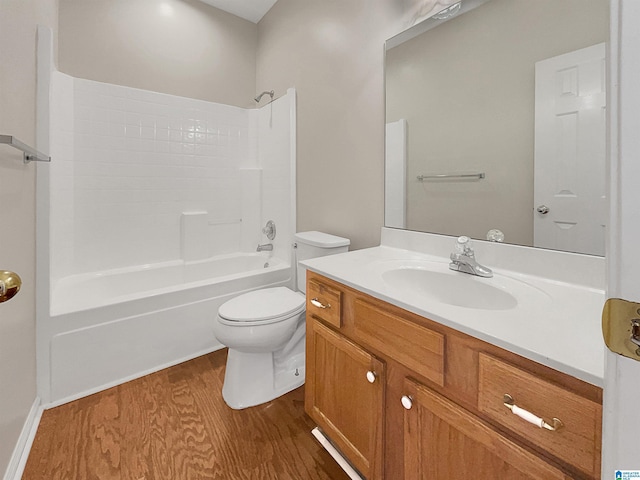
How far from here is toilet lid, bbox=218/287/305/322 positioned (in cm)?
153

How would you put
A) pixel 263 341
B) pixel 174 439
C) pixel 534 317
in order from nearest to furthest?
pixel 534 317 < pixel 174 439 < pixel 263 341

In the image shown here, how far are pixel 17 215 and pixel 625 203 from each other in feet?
6.07

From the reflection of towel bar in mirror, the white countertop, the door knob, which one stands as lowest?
the white countertop

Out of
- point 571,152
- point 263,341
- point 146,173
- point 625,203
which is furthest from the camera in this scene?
point 146,173

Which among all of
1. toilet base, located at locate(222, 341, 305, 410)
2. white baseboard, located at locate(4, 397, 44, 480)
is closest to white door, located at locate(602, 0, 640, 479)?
toilet base, located at locate(222, 341, 305, 410)

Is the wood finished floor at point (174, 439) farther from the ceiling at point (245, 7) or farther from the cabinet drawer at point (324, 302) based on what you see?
the ceiling at point (245, 7)

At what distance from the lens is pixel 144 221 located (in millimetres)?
2479

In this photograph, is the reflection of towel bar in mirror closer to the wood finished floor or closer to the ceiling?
the wood finished floor

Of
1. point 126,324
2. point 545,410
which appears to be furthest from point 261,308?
point 545,410

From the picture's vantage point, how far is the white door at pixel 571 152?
0.96 meters

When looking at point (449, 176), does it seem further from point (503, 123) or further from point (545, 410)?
point (545, 410)

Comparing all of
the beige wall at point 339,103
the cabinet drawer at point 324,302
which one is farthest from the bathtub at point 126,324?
the cabinet drawer at point 324,302

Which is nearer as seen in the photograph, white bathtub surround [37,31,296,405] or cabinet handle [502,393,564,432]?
cabinet handle [502,393,564,432]

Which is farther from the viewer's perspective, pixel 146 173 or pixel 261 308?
pixel 146 173
